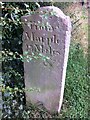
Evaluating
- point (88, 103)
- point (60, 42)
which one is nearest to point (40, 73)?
point (60, 42)

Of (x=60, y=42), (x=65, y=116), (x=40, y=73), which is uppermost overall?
(x=60, y=42)

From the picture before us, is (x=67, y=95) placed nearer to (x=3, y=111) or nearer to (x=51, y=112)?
(x=51, y=112)

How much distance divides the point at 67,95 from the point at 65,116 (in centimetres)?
25

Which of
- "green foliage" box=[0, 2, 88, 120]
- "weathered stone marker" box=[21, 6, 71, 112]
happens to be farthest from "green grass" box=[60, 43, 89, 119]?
"weathered stone marker" box=[21, 6, 71, 112]

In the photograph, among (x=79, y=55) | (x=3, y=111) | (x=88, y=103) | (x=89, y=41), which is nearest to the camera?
(x=3, y=111)

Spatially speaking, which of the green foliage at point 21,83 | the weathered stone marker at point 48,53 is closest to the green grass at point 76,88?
the green foliage at point 21,83

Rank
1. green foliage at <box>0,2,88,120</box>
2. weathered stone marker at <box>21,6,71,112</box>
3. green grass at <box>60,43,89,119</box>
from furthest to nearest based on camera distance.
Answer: green grass at <box>60,43,89,119</box> → weathered stone marker at <box>21,6,71,112</box> → green foliage at <box>0,2,88,120</box>

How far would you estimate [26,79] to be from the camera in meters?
2.55

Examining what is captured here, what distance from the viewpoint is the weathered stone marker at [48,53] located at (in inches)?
93.4

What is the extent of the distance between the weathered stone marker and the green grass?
128 millimetres

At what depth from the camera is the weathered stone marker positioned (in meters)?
2.37

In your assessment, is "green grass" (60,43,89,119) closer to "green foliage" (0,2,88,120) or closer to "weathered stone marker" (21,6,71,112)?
"green foliage" (0,2,88,120)

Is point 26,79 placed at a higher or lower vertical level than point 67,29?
lower

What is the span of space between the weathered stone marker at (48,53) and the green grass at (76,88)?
5.0 inches
